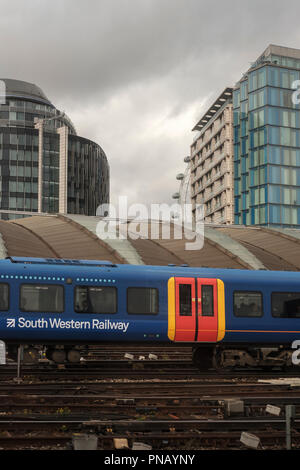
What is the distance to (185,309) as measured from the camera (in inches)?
→ 842

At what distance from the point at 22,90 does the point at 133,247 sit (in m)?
126

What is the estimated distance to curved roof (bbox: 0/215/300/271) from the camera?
38.6 metres

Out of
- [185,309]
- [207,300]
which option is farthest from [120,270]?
[207,300]

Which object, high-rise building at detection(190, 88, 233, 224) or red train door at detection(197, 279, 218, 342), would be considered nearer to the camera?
red train door at detection(197, 279, 218, 342)

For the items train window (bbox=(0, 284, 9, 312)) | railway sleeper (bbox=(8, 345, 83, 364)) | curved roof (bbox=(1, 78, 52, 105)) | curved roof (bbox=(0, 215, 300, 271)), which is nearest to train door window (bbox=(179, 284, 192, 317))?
railway sleeper (bbox=(8, 345, 83, 364))

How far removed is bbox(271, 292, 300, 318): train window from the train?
0.04m

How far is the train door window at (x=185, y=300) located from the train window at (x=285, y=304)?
11.7 feet

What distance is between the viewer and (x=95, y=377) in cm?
1897

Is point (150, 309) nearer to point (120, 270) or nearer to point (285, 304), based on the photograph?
point (120, 270)

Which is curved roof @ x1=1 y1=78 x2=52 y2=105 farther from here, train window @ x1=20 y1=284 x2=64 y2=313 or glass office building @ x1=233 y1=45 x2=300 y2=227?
train window @ x1=20 y1=284 x2=64 y2=313

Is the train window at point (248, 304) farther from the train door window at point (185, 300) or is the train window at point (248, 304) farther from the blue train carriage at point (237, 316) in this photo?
the train door window at point (185, 300)

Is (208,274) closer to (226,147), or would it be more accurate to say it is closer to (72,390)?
(72,390)

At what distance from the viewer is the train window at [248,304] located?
2192cm

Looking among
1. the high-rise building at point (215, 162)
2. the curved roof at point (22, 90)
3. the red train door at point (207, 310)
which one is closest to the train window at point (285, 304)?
the red train door at point (207, 310)
